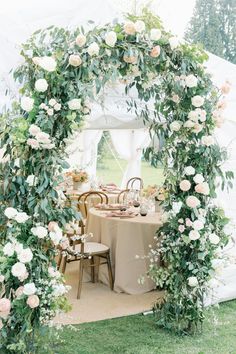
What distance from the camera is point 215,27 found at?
1630 centimetres

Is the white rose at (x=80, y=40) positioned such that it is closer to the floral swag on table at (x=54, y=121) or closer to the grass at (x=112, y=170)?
the floral swag on table at (x=54, y=121)

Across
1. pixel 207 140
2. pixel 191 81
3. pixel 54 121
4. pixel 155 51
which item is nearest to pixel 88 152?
pixel 207 140

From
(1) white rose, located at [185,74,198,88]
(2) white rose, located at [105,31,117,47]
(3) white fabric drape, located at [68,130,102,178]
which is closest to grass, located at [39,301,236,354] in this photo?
(1) white rose, located at [185,74,198,88]

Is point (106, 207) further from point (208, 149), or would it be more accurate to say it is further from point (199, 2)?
Result: point (199, 2)

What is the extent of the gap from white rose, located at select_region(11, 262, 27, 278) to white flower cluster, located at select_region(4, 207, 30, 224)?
0.25 metres

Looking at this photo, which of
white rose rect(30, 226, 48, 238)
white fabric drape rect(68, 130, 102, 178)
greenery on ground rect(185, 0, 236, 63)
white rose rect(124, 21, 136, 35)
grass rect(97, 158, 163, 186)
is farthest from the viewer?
greenery on ground rect(185, 0, 236, 63)

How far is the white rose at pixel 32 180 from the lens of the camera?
278cm

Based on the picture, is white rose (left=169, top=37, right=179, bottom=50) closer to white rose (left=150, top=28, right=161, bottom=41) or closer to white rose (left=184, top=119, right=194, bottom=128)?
white rose (left=150, top=28, right=161, bottom=41)

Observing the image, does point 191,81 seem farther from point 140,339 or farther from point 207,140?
point 140,339

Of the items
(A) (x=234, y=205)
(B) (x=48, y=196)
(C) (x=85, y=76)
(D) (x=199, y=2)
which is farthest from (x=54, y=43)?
(D) (x=199, y=2)

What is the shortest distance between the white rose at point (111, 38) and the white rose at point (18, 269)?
4.76ft

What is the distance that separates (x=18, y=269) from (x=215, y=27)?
50.3 feet

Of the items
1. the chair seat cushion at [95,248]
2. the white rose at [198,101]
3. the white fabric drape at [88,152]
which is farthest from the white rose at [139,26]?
the white fabric drape at [88,152]

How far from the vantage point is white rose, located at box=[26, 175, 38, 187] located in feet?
Answer: 9.12
